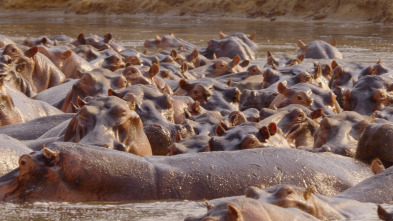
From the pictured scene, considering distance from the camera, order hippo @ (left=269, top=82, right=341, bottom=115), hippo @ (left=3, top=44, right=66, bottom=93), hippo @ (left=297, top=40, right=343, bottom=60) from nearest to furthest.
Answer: hippo @ (left=269, top=82, right=341, bottom=115) → hippo @ (left=3, top=44, right=66, bottom=93) → hippo @ (left=297, top=40, right=343, bottom=60)

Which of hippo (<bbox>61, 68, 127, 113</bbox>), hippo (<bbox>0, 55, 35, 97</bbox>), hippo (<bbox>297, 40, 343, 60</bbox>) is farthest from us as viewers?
hippo (<bbox>297, 40, 343, 60</bbox>)

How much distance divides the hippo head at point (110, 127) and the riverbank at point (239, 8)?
73.2 ft

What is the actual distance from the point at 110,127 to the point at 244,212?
91.1 inches

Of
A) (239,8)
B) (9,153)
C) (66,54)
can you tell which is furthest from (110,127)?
(239,8)

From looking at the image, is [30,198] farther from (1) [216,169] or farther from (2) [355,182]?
(2) [355,182]

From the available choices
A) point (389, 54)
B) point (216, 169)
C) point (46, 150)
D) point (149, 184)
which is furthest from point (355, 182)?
point (389, 54)

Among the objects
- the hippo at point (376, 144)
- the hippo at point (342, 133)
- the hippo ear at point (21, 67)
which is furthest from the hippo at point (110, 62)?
the hippo at point (376, 144)

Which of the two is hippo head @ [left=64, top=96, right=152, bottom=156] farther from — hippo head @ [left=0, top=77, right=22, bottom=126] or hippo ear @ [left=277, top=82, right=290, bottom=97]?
hippo ear @ [left=277, top=82, right=290, bottom=97]

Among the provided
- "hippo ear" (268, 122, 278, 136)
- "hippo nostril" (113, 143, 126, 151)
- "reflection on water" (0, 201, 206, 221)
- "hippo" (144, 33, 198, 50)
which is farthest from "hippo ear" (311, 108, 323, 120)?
"hippo" (144, 33, 198, 50)

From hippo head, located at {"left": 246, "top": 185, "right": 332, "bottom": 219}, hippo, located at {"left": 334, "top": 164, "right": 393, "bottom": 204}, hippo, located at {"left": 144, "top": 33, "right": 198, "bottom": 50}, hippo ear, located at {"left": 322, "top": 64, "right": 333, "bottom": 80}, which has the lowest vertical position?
hippo, located at {"left": 144, "top": 33, "right": 198, "bottom": 50}

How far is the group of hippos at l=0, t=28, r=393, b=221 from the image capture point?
4070 millimetres

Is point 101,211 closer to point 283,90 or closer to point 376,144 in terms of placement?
point 376,144

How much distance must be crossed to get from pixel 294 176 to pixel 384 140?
923 mm

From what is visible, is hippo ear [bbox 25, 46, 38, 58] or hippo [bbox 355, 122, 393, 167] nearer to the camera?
hippo [bbox 355, 122, 393, 167]
